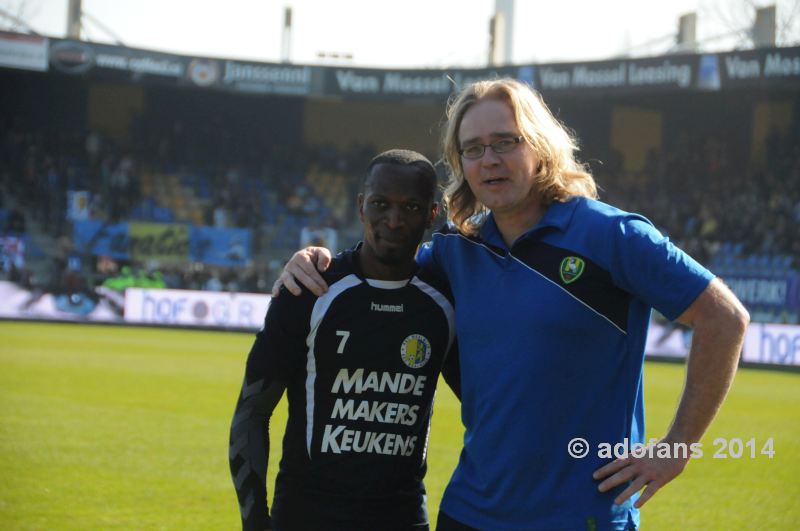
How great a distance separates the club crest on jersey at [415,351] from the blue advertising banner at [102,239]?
1092 inches

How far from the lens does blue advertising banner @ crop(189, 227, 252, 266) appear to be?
3040cm

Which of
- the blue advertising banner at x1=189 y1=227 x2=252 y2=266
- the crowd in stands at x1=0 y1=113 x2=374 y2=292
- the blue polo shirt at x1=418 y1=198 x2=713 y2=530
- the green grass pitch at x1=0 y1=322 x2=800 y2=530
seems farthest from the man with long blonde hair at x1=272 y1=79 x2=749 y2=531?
the blue advertising banner at x1=189 y1=227 x2=252 y2=266

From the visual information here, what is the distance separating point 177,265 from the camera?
98.0 feet

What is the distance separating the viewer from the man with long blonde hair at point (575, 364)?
2.69 m

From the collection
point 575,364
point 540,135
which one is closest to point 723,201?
point 540,135

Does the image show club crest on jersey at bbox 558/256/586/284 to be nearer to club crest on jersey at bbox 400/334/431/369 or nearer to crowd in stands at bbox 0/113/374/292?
club crest on jersey at bbox 400/334/431/369

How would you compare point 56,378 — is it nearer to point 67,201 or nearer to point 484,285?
point 484,285

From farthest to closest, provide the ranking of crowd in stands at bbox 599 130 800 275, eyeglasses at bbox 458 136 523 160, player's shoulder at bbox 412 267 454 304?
crowd in stands at bbox 599 130 800 275 → player's shoulder at bbox 412 267 454 304 → eyeglasses at bbox 458 136 523 160

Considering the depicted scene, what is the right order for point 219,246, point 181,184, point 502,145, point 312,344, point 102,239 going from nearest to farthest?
point 502,145 → point 312,344 → point 102,239 → point 219,246 → point 181,184

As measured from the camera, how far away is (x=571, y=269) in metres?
2.80

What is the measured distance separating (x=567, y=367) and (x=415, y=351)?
65 cm

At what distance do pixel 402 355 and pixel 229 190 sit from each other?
106 ft

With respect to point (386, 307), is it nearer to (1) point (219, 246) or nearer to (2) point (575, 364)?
→ (2) point (575, 364)

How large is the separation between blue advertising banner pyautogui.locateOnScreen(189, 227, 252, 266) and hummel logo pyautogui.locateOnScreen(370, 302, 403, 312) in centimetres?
2768
